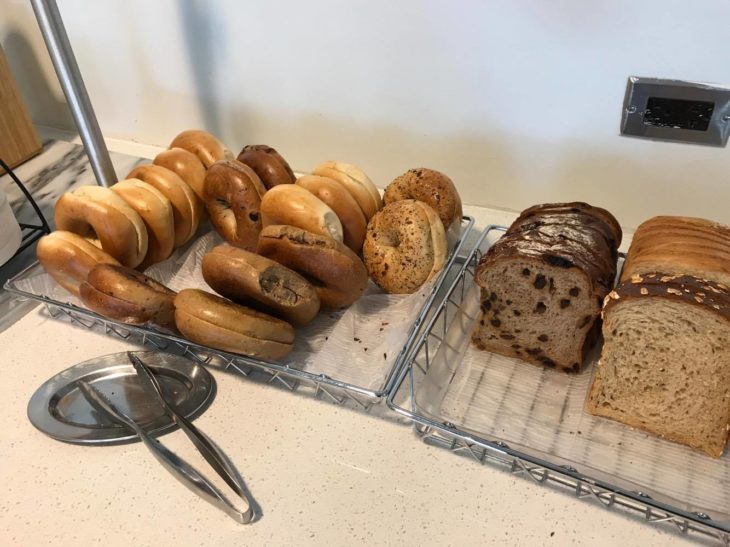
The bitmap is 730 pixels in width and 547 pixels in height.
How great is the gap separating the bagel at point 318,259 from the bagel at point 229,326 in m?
0.09

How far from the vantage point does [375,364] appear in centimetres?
77

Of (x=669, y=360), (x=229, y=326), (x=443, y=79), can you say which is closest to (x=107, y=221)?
(x=229, y=326)

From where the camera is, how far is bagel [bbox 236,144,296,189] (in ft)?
3.13

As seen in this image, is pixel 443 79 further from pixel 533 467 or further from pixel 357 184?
pixel 533 467

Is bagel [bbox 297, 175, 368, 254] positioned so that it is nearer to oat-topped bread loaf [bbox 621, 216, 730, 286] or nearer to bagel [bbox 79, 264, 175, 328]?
bagel [bbox 79, 264, 175, 328]

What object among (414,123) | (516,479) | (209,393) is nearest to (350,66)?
(414,123)

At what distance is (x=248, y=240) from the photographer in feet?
3.09

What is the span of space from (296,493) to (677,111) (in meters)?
0.75

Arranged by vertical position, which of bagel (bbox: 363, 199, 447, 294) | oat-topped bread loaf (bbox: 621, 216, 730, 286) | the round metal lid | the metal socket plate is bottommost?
the round metal lid

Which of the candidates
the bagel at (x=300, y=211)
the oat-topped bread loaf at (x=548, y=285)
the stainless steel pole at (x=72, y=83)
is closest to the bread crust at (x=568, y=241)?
the oat-topped bread loaf at (x=548, y=285)

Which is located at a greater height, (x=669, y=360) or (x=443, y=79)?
(x=443, y=79)

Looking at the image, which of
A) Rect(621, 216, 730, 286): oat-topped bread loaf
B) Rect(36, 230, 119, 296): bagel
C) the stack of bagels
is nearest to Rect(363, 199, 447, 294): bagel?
the stack of bagels

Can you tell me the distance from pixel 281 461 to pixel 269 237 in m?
0.29

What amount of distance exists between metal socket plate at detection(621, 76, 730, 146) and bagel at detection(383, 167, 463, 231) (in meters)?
0.29
